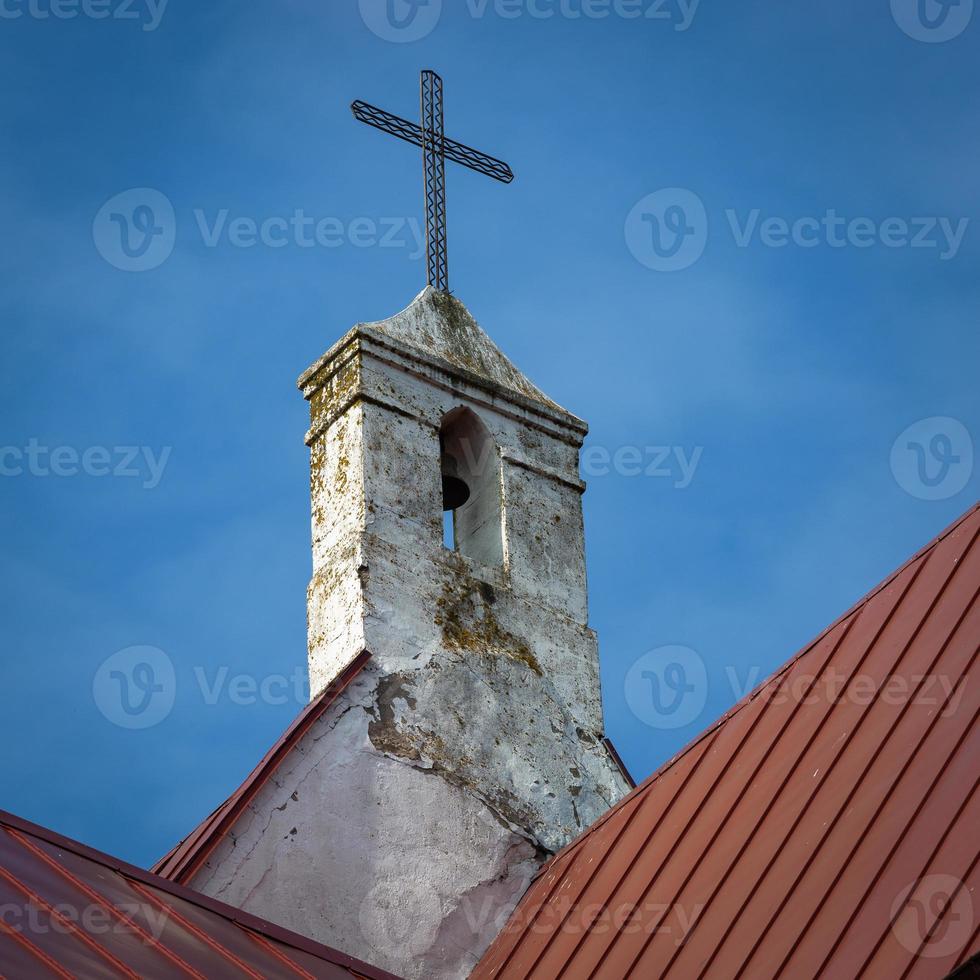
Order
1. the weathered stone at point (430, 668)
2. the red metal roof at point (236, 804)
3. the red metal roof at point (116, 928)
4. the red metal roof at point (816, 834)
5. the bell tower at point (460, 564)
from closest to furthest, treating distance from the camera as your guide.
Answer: the red metal roof at point (116, 928) < the red metal roof at point (816, 834) < the red metal roof at point (236, 804) < the weathered stone at point (430, 668) < the bell tower at point (460, 564)

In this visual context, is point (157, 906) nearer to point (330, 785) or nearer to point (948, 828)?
point (330, 785)

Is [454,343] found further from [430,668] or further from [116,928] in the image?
[116,928]

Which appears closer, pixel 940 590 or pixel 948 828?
pixel 948 828

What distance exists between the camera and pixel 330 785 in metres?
10.0

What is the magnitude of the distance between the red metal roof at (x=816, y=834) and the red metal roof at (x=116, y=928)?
1.32 metres

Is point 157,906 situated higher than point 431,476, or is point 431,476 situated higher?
point 431,476

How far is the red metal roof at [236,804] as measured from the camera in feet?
31.2

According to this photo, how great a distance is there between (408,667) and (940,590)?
2977 mm

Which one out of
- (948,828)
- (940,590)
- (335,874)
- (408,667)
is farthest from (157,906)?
(940,590)
